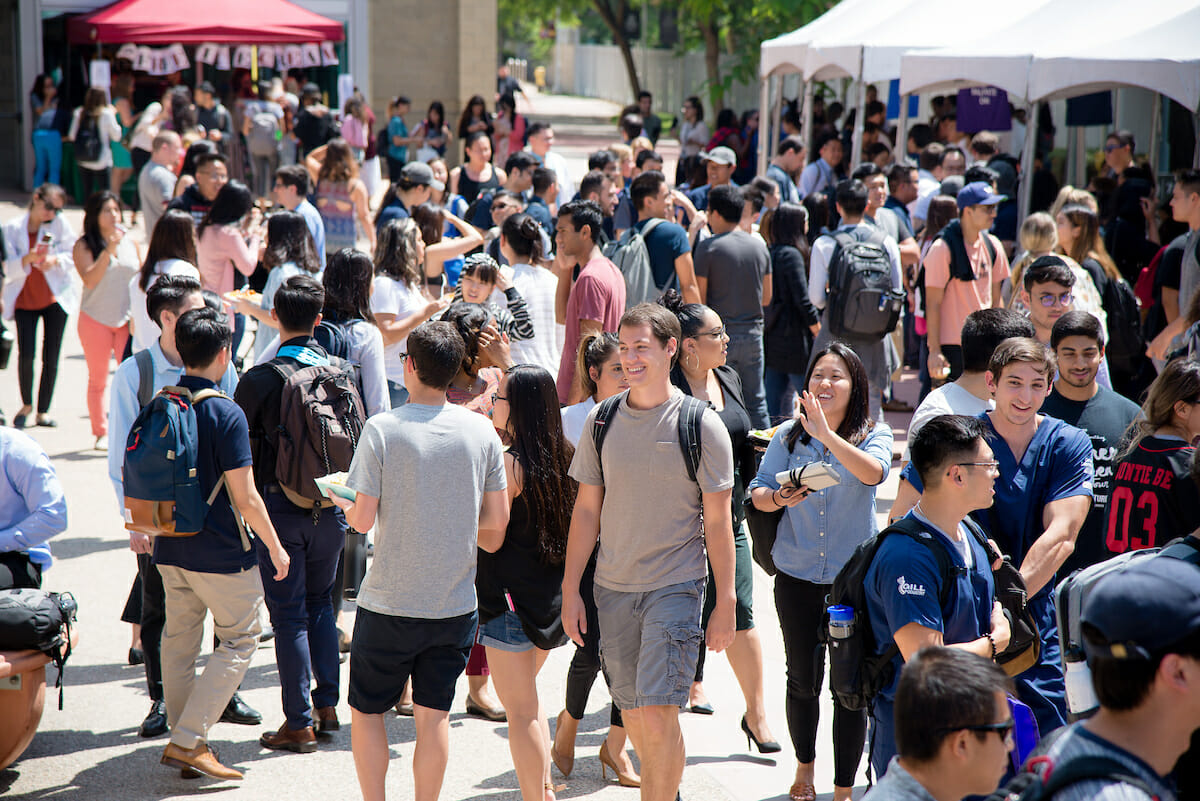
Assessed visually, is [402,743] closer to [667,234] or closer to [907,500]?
[907,500]

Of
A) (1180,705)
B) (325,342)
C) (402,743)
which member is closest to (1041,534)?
(1180,705)

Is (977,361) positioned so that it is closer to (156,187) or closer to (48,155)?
(156,187)

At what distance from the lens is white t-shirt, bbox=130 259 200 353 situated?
722 cm

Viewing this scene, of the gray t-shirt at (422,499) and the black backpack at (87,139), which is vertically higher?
the black backpack at (87,139)

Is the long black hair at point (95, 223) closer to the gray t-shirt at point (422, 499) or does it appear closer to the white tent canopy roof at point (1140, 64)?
the gray t-shirt at point (422, 499)

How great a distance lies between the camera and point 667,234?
801cm

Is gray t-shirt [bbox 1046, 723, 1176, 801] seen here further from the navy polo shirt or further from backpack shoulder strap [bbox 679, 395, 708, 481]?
the navy polo shirt

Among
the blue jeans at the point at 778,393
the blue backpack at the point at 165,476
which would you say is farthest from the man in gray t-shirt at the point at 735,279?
the blue backpack at the point at 165,476

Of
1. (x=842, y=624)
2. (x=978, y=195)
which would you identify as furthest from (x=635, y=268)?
(x=842, y=624)

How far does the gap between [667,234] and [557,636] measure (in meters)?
4.16

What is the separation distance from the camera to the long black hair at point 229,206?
7.92 m

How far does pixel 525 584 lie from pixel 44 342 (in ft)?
22.2

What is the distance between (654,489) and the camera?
13.5 feet

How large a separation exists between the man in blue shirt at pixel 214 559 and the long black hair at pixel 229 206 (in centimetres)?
341
